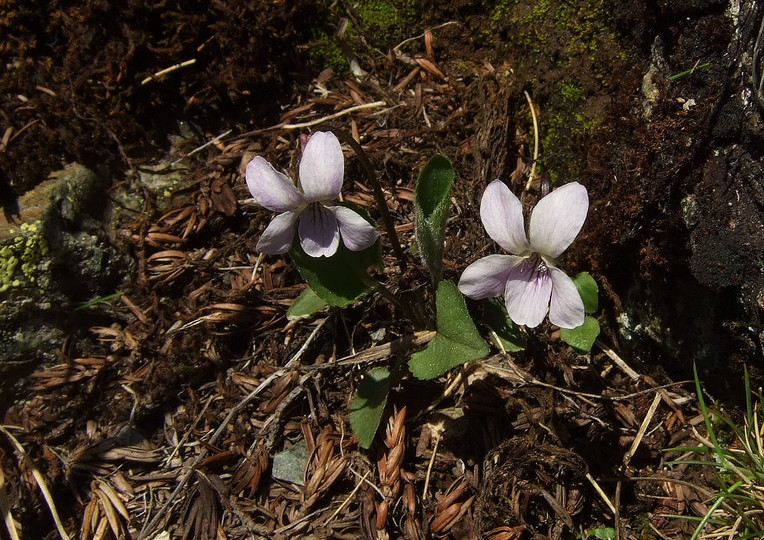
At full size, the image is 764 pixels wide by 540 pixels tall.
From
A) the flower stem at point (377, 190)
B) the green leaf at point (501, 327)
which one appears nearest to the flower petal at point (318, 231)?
the flower stem at point (377, 190)

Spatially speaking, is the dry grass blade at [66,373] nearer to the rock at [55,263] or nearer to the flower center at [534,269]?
the rock at [55,263]

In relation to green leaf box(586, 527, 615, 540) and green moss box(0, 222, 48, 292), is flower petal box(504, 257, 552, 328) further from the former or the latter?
green moss box(0, 222, 48, 292)

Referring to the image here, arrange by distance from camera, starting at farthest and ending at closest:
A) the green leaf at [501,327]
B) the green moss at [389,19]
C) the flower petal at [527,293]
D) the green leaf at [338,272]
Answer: the green moss at [389,19] → the green leaf at [501,327] → the green leaf at [338,272] → the flower petal at [527,293]

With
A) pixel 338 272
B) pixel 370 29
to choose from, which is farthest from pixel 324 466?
pixel 370 29

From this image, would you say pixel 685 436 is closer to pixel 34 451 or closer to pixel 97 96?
pixel 34 451

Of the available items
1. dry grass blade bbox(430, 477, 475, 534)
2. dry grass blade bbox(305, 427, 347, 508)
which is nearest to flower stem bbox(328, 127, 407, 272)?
dry grass blade bbox(305, 427, 347, 508)

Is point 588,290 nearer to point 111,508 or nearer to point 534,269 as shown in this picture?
point 534,269
